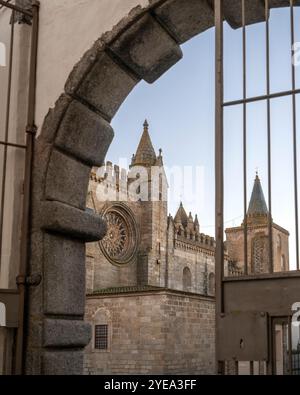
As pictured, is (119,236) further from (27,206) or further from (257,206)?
(27,206)

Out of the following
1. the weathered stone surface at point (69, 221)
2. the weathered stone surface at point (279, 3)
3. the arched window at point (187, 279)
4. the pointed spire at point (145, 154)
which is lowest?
the weathered stone surface at point (69, 221)

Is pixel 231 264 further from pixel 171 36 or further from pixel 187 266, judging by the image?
pixel 171 36

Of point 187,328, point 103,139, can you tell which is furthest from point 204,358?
point 103,139

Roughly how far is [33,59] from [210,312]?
2278cm

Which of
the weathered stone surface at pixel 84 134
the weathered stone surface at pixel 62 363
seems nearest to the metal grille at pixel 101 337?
the weathered stone surface at pixel 62 363

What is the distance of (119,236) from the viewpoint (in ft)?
116

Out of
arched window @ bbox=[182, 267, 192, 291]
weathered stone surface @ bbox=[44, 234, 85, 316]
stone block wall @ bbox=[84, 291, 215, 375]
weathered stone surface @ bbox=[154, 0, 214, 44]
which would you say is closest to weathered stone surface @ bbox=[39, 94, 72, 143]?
weathered stone surface @ bbox=[44, 234, 85, 316]

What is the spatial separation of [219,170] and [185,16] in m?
1.37

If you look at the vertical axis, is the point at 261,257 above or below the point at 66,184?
above

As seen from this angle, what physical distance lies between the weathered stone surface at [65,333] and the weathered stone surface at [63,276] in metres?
0.08

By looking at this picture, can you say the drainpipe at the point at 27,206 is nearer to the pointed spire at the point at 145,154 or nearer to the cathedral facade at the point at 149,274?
the cathedral facade at the point at 149,274

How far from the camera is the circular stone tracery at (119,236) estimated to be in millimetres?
33875

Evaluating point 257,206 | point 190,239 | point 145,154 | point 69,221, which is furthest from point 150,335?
point 257,206

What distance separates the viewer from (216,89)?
3840mm
